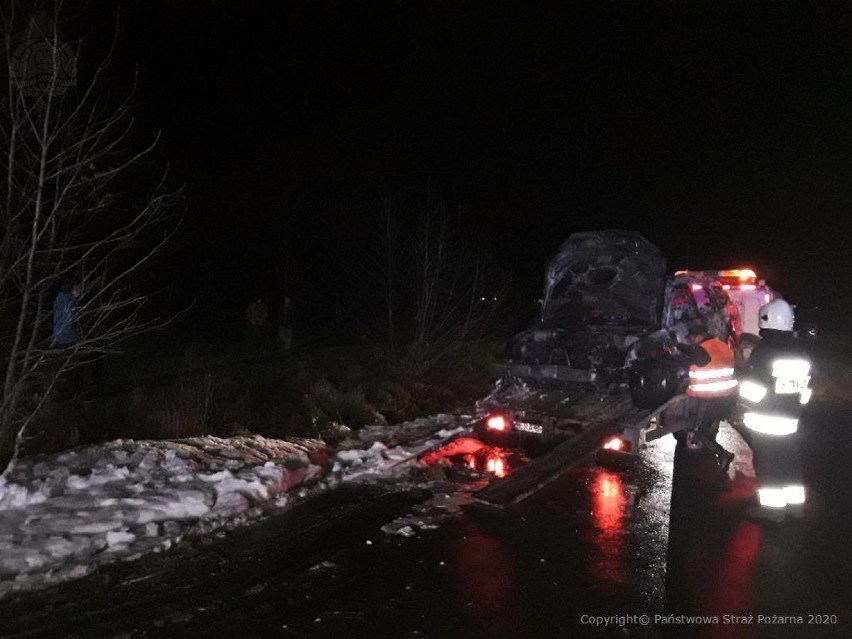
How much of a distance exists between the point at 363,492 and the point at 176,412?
3.07m

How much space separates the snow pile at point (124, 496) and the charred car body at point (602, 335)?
291 cm

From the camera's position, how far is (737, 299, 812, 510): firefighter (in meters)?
5.68

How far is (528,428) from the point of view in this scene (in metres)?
7.81

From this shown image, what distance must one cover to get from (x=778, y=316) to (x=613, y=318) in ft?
9.87

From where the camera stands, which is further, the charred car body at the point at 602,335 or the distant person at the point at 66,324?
the charred car body at the point at 602,335

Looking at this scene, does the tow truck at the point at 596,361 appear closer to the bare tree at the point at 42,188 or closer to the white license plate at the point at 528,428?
the white license plate at the point at 528,428

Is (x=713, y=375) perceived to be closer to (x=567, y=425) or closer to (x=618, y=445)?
(x=618, y=445)

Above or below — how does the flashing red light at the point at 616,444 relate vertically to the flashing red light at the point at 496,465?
above

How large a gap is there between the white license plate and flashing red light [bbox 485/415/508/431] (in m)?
0.16

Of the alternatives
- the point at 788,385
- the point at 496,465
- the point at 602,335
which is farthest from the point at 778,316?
the point at 496,465

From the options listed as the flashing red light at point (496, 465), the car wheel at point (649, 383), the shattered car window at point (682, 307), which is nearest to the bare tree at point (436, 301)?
the shattered car window at point (682, 307)

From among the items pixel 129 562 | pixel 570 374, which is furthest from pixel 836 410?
pixel 129 562

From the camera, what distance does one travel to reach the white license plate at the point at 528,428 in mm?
7711

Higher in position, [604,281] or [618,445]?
[604,281]
